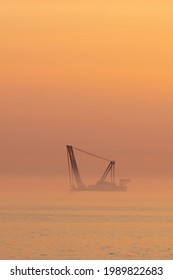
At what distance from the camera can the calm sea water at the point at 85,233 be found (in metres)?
49.4

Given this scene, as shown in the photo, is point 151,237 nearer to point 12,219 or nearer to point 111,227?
point 111,227

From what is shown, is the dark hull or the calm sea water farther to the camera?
the dark hull

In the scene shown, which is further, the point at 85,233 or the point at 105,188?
the point at 105,188

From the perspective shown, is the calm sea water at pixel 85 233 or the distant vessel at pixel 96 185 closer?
the calm sea water at pixel 85 233

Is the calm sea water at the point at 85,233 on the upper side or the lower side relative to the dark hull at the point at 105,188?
lower

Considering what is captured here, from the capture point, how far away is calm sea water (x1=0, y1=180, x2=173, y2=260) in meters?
49.4

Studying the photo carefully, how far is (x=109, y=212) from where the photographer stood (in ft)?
292

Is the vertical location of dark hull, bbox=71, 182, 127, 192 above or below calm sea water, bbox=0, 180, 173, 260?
above

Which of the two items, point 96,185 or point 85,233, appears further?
point 96,185

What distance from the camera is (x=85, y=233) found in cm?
6212

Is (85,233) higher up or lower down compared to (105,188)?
lower down
